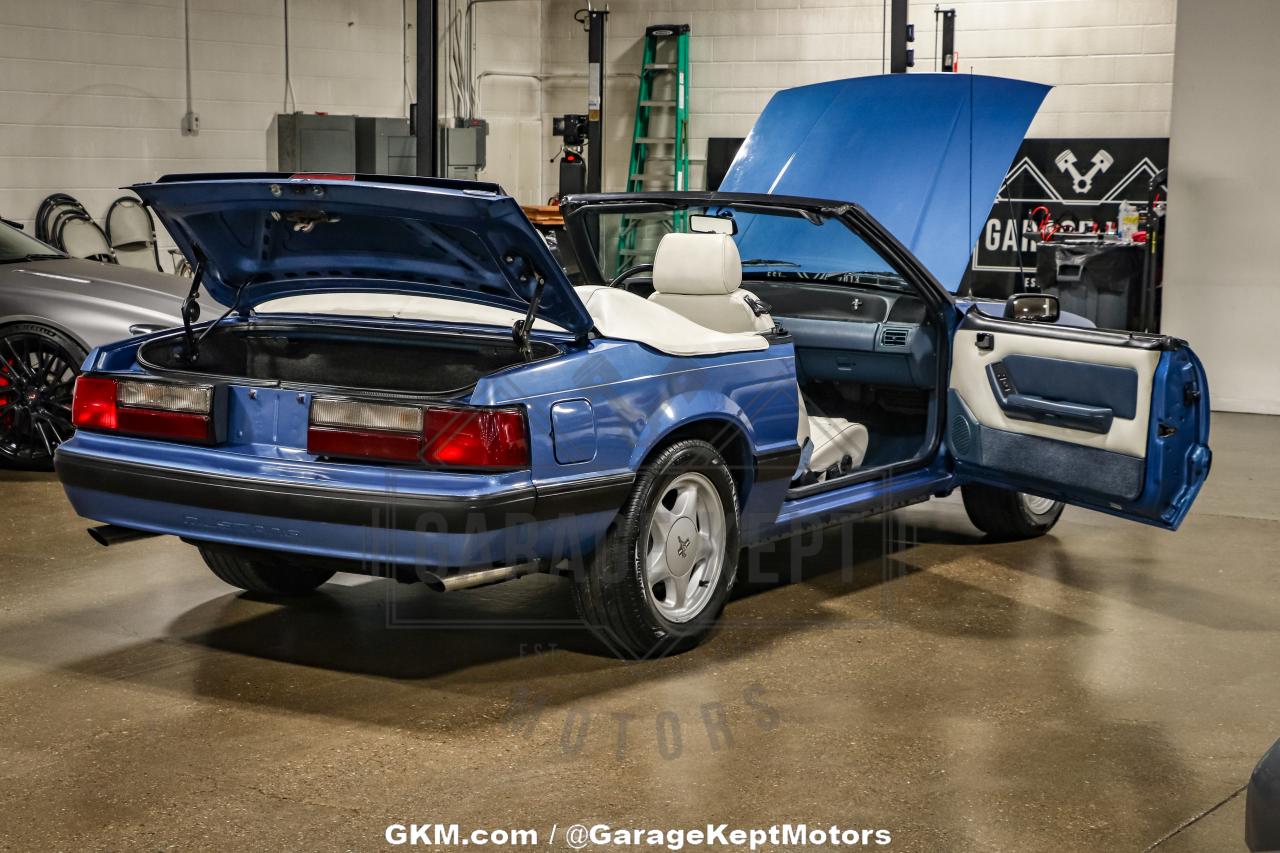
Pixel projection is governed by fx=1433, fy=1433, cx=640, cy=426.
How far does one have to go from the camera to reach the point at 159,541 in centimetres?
562

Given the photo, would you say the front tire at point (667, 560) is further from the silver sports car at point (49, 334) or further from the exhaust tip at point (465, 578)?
the silver sports car at point (49, 334)

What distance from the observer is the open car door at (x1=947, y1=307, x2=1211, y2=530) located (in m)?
4.52

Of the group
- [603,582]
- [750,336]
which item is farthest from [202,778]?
[750,336]

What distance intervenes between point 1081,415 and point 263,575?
2.72 m

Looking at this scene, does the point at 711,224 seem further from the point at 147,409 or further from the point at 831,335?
the point at 147,409

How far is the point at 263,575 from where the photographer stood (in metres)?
4.64

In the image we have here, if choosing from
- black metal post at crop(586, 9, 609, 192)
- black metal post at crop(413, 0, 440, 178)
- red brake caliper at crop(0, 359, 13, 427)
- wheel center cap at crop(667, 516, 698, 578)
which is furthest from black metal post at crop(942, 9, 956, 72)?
wheel center cap at crop(667, 516, 698, 578)

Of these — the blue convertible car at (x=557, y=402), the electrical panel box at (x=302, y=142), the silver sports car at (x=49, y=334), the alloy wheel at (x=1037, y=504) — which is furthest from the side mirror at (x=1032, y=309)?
the electrical panel box at (x=302, y=142)

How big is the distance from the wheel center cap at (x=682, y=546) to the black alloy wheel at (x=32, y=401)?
158 inches

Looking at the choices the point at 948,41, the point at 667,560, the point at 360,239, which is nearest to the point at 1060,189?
the point at 948,41

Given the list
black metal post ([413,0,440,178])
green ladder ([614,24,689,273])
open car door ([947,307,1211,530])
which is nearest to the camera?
open car door ([947,307,1211,530])

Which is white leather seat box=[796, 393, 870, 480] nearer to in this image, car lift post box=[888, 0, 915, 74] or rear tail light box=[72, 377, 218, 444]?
rear tail light box=[72, 377, 218, 444]

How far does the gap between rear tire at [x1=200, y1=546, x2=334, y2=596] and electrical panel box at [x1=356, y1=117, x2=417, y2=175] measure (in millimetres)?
8148

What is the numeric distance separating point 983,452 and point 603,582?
5.84ft
